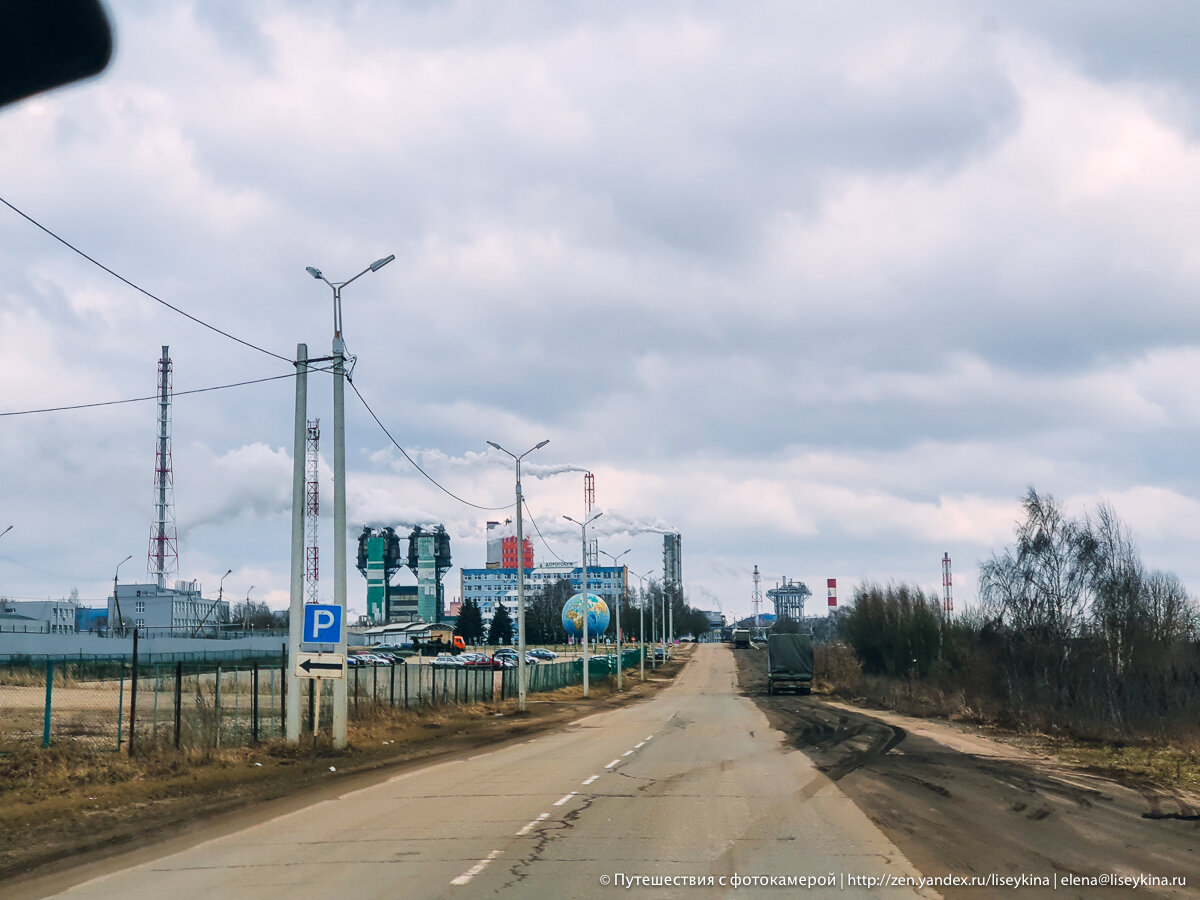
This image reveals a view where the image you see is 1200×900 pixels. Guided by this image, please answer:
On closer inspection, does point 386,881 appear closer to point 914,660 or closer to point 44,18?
point 44,18

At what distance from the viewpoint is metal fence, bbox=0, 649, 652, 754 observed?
2241 centimetres

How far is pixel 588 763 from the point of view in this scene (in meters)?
21.7

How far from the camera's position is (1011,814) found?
1447 cm

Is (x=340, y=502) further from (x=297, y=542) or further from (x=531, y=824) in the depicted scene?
(x=531, y=824)

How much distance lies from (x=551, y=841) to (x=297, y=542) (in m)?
13.2

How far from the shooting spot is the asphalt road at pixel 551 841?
971cm

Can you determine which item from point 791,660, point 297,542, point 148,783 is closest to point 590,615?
point 791,660

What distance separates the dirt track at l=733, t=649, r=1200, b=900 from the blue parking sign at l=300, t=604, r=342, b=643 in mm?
10282

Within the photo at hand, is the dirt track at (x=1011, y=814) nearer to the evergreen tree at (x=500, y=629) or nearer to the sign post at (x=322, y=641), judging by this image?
the sign post at (x=322, y=641)

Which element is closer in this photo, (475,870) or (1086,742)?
(475,870)

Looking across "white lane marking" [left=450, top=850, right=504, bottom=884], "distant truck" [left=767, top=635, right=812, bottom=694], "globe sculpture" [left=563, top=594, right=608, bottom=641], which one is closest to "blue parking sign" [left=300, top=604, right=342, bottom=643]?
"white lane marking" [left=450, top=850, right=504, bottom=884]

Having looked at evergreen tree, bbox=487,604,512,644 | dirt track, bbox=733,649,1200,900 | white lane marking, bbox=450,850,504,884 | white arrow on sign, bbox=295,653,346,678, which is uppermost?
white arrow on sign, bbox=295,653,346,678

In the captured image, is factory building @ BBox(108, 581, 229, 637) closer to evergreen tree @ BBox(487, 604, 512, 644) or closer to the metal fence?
evergreen tree @ BBox(487, 604, 512, 644)

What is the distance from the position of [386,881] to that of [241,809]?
6.91 meters
